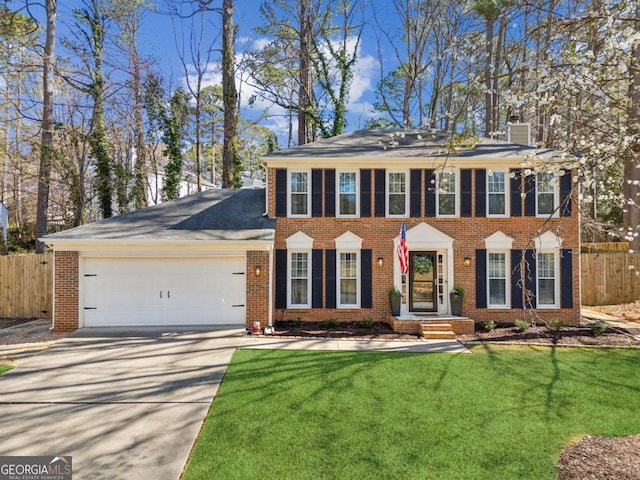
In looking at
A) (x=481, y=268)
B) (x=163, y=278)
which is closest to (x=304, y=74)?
(x=481, y=268)

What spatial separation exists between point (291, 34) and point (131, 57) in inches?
327

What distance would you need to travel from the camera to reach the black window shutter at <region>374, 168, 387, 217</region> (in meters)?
10.7

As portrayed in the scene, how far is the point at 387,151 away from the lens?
10.9 meters

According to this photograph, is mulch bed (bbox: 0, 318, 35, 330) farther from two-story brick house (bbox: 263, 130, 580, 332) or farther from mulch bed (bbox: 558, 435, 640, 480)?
mulch bed (bbox: 558, 435, 640, 480)

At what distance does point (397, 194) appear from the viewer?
10781 mm

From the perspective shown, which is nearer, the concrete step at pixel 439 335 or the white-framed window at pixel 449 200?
the concrete step at pixel 439 335

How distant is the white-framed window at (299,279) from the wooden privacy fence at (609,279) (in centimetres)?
1076

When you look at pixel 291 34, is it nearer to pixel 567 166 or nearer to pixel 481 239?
pixel 481 239

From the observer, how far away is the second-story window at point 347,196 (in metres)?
10.8

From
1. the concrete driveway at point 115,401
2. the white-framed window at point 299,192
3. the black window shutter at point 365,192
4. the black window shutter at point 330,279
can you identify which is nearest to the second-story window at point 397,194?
the black window shutter at point 365,192

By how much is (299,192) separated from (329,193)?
0.93 m

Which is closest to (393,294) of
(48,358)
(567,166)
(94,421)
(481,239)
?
(481,239)

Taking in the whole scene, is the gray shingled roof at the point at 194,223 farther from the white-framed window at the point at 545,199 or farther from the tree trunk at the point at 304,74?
the white-framed window at the point at 545,199

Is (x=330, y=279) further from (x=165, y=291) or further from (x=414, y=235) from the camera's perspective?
(x=165, y=291)
